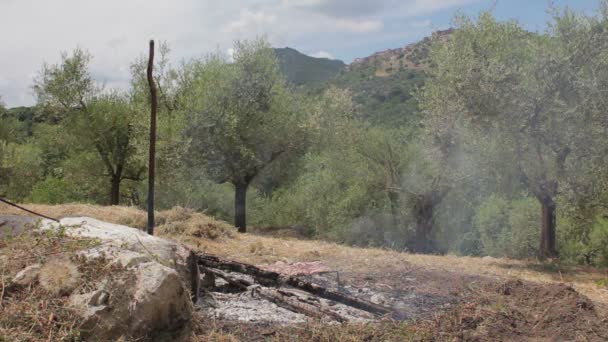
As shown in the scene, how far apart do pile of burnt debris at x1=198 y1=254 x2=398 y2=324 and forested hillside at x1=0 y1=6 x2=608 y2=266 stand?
636cm

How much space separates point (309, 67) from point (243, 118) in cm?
5748

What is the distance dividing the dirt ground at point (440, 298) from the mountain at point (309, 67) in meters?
52.4

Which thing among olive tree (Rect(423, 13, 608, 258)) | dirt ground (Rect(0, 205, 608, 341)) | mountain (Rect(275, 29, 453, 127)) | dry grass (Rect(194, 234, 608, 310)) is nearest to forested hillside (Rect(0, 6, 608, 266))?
olive tree (Rect(423, 13, 608, 258))

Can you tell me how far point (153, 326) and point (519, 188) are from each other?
11.0 metres

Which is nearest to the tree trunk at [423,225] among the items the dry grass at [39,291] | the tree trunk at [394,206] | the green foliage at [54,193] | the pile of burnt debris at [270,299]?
the tree trunk at [394,206]

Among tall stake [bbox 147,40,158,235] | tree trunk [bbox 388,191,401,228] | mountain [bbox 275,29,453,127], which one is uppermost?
mountain [bbox 275,29,453,127]

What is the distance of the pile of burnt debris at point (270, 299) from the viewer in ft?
22.4

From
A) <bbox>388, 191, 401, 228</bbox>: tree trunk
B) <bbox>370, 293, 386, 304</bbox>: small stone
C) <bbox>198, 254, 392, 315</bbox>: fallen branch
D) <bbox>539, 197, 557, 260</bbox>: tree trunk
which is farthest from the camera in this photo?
<bbox>388, 191, 401, 228</bbox>: tree trunk

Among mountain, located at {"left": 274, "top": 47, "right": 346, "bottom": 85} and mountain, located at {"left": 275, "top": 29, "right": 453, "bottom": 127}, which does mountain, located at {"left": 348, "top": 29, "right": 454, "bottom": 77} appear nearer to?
mountain, located at {"left": 275, "top": 29, "right": 453, "bottom": 127}

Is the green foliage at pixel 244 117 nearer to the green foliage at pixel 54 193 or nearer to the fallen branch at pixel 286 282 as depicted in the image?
the fallen branch at pixel 286 282

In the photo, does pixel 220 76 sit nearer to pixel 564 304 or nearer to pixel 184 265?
pixel 184 265

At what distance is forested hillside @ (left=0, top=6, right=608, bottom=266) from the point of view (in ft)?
38.3

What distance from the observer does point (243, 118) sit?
57.9 feet

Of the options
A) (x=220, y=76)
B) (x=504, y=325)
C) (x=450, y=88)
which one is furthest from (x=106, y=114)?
(x=504, y=325)
